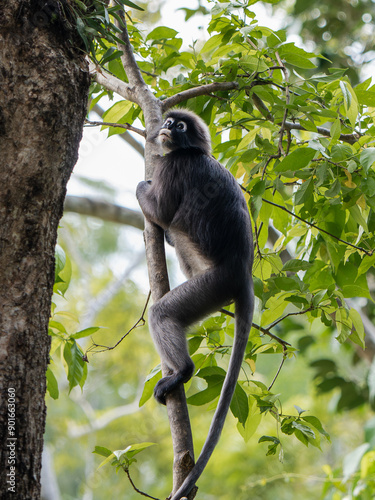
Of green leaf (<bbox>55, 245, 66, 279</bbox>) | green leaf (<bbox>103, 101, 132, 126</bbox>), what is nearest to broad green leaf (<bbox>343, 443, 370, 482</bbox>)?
green leaf (<bbox>55, 245, 66, 279</bbox>)

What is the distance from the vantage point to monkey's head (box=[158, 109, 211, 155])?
11.2 feet

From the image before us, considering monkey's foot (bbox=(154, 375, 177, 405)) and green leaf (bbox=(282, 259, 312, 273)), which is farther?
green leaf (bbox=(282, 259, 312, 273))

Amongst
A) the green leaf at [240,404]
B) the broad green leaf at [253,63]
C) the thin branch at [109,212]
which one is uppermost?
the thin branch at [109,212]

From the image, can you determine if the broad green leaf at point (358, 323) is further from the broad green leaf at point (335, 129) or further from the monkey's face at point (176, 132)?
the monkey's face at point (176, 132)

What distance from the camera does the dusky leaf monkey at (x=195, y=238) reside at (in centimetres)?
262

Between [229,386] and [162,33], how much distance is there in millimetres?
2001

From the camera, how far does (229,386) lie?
2352 mm

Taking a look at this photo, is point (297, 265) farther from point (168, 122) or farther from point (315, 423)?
point (168, 122)

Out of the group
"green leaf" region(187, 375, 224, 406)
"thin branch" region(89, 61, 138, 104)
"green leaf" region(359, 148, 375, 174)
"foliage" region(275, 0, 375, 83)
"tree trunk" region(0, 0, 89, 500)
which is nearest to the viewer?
"tree trunk" region(0, 0, 89, 500)

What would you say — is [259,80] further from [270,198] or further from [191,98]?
[270,198]

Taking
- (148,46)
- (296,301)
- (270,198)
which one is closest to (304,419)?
(296,301)

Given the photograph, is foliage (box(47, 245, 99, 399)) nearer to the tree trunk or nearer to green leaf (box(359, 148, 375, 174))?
the tree trunk

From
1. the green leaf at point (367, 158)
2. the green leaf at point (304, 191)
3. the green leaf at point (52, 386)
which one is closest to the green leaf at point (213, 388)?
the green leaf at point (52, 386)

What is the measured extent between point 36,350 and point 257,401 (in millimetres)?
1214
